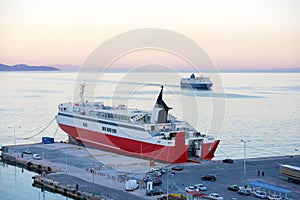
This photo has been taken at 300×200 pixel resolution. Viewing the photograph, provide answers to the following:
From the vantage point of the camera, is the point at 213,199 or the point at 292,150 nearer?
the point at 213,199

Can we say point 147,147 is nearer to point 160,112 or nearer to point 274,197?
point 160,112

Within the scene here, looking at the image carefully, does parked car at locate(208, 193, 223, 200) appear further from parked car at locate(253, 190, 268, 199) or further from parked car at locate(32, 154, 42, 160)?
parked car at locate(32, 154, 42, 160)

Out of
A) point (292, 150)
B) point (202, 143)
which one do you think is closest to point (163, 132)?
point (202, 143)

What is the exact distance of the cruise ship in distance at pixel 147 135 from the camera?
33.2m

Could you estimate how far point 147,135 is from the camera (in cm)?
3438

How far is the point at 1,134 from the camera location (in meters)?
51.7

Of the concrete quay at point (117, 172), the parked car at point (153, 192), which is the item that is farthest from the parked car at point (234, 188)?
the parked car at point (153, 192)

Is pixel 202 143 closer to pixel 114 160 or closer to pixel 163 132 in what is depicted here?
pixel 163 132

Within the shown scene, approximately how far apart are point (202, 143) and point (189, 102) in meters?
63.5

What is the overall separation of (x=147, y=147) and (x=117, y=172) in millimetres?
4980

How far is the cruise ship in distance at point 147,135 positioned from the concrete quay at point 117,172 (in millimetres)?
963

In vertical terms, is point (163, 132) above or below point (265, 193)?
above

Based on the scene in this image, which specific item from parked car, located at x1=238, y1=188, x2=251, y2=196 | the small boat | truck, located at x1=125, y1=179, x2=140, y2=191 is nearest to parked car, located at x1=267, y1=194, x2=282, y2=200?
parked car, located at x1=238, y1=188, x2=251, y2=196

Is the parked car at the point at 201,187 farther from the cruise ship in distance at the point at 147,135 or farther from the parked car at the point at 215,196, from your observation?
the cruise ship in distance at the point at 147,135
